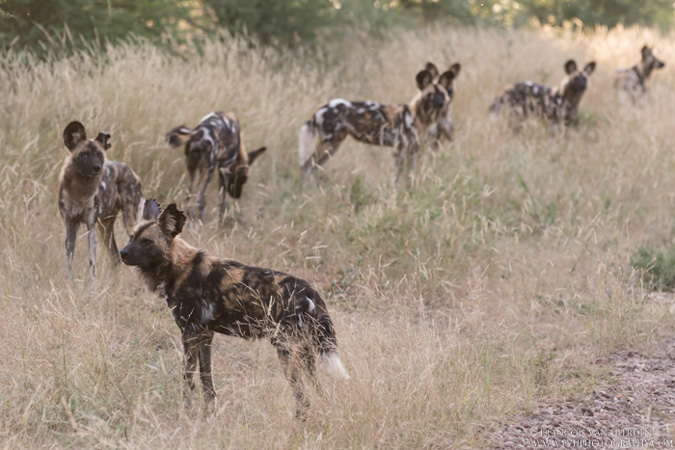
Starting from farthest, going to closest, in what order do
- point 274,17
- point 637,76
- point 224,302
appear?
1. point 274,17
2. point 637,76
3. point 224,302

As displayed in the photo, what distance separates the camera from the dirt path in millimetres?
3307

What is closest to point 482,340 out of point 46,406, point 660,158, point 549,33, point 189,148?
point 46,406

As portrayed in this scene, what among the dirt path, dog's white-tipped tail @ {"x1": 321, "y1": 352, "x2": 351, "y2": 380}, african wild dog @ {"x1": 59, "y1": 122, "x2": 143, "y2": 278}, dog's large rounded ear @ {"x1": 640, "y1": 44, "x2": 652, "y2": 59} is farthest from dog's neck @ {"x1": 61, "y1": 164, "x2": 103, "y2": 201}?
dog's large rounded ear @ {"x1": 640, "y1": 44, "x2": 652, "y2": 59}

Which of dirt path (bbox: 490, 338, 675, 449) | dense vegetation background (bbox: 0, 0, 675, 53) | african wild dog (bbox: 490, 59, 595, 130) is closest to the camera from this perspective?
dirt path (bbox: 490, 338, 675, 449)

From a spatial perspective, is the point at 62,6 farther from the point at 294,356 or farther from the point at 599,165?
the point at 294,356

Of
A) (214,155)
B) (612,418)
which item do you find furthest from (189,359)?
(214,155)

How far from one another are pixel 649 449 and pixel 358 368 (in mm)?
1226

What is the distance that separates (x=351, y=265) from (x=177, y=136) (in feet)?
6.02

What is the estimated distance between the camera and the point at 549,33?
15.7 metres

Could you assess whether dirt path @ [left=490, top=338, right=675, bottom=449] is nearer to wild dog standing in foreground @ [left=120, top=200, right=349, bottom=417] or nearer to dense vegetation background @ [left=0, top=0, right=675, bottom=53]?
wild dog standing in foreground @ [left=120, top=200, right=349, bottom=417]

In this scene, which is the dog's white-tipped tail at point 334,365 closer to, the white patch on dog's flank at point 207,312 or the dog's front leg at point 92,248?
the white patch on dog's flank at point 207,312

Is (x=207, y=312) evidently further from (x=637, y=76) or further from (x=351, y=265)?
(x=637, y=76)

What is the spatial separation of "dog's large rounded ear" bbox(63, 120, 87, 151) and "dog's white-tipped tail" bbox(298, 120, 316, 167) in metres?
2.86

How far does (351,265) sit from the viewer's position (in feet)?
17.7
